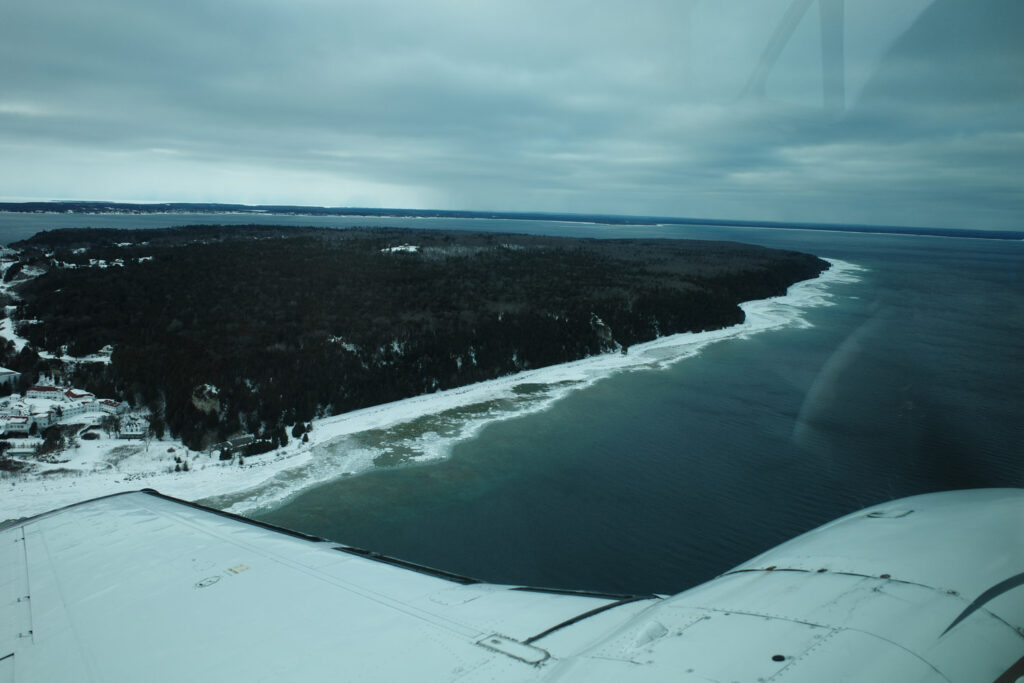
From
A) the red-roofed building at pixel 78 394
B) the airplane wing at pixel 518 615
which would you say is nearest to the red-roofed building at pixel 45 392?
the red-roofed building at pixel 78 394

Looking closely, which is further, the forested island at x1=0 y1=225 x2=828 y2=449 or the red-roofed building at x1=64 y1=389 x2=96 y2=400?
the forested island at x1=0 y1=225 x2=828 y2=449

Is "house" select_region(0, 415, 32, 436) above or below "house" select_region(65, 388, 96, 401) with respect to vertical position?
below

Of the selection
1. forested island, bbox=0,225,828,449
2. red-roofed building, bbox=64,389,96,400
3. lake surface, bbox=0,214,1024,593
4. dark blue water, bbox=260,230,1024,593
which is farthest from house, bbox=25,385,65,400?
dark blue water, bbox=260,230,1024,593

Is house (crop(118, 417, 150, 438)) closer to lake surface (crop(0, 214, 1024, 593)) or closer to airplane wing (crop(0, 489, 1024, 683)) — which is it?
lake surface (crop(0, 214, 1024, 593))

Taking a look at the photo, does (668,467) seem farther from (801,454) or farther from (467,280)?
(467,280)

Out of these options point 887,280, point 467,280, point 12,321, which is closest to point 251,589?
point 12,321

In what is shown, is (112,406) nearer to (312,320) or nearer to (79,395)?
(79,395)
